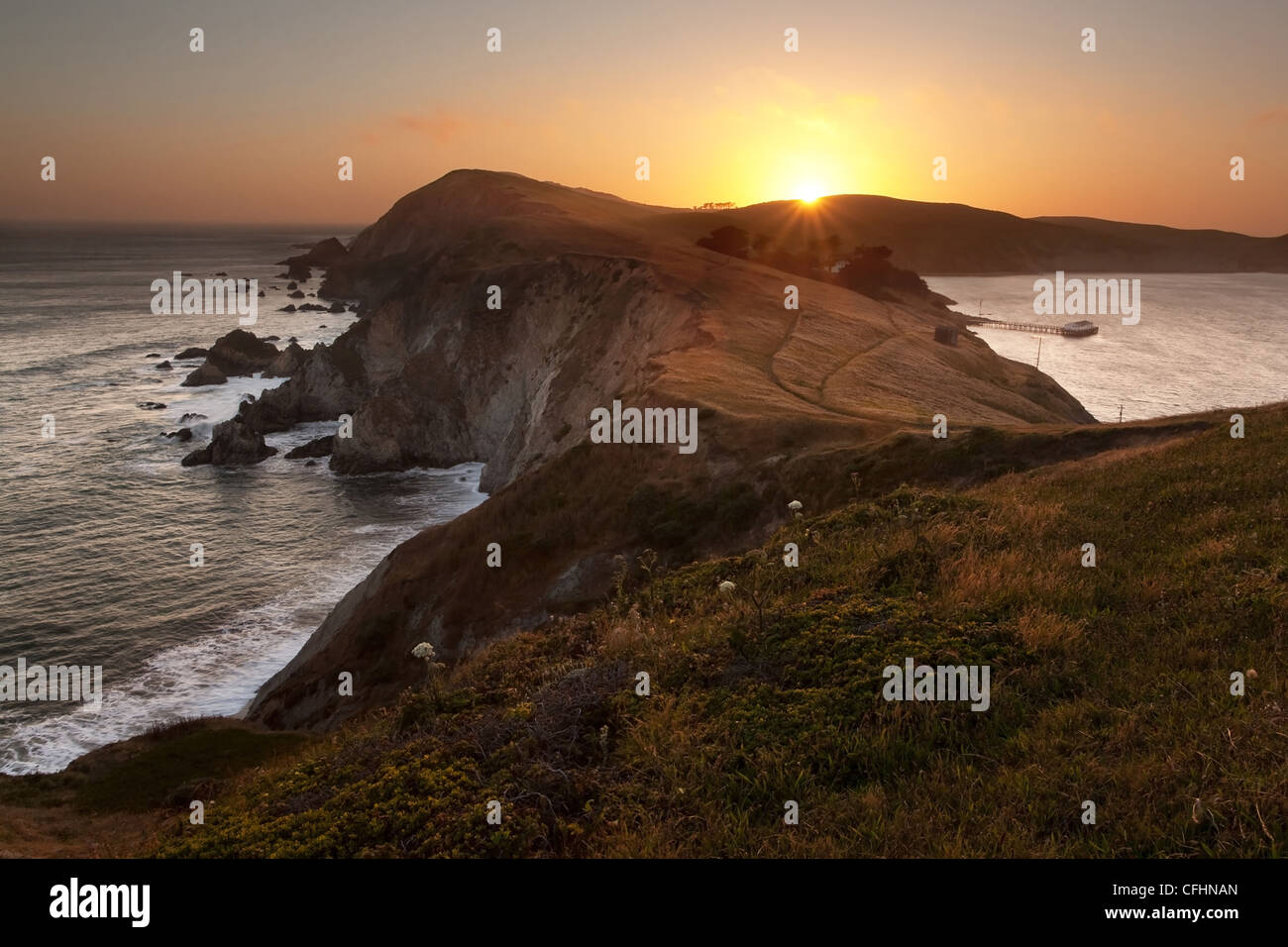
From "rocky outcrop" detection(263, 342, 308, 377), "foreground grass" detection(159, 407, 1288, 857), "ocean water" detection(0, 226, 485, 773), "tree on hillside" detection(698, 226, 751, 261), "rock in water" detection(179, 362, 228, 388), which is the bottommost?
"ocean water" detection(0, 226, 485, 773)

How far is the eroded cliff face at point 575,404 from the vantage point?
34375mm

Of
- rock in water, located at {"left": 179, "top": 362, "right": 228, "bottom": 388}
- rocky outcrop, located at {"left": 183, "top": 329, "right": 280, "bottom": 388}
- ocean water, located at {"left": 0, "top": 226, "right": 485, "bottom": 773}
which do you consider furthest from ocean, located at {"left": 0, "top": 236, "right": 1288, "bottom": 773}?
rocky outcrop, located at {"left": 183, "top": 329, "right": 280, "bottom": 388}

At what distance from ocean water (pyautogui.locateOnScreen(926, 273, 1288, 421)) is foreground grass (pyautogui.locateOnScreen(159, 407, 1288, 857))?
63.7 meters

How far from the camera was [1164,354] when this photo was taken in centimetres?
11169

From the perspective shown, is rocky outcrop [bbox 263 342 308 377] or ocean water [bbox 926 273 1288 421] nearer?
ocean water [bbox 926 273 1288 421]

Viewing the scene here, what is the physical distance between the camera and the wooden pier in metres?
129

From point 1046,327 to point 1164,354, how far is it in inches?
974

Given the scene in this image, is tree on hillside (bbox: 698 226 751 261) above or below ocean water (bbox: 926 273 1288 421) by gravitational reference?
above

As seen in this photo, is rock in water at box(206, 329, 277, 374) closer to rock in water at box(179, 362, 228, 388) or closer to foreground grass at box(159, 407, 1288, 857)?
rock in water at box(179, 362, 228, 388)

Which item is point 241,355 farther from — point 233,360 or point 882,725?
point 882,725

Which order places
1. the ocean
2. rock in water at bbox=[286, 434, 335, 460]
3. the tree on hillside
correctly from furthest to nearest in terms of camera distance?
the tree on hillside → rock in water at bbox=[286, 434, 335, 460] → the ocean

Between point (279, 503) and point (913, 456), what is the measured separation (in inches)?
2059
